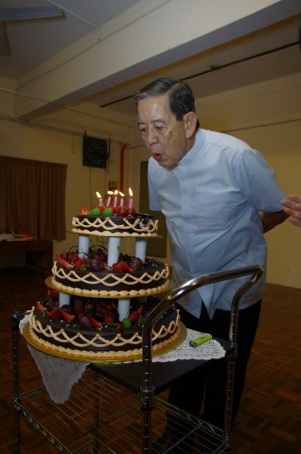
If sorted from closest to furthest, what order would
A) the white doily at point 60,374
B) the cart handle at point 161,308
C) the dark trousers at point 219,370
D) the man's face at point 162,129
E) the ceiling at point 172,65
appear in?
the cart handle at point 161,308 → the white doily at point 60,374 → the man's face at point 162,129 → the dark trousers at point 219,370 → the ceiling at point 172,65

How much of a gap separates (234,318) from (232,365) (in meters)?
0.16

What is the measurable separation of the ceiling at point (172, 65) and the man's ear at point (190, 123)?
2.52 metres

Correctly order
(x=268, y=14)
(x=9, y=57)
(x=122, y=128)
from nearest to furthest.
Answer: (x=268, y=14), (x=9, y=57), (x=122, y=128)

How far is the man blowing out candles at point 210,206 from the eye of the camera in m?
1.16

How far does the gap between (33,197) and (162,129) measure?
5481 millimetres

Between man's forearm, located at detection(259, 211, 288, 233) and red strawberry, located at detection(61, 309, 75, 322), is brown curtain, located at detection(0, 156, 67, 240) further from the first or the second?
man's forearm, located at detection(259, 211, 288, 233)

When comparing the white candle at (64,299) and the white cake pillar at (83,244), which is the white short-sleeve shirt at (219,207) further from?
the white candle at (64,299)

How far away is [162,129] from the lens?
1.14 metres

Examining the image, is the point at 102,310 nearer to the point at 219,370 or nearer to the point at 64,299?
the point at 64,299

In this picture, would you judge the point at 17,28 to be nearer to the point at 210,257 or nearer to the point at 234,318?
the point at 210,257

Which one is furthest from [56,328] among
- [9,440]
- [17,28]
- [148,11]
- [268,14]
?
[17,28]

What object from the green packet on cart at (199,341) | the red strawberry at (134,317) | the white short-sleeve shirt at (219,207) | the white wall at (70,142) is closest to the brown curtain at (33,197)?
the white wall at (70,142)

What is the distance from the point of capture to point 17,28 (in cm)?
409

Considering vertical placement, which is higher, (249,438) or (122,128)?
(122,128)
